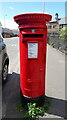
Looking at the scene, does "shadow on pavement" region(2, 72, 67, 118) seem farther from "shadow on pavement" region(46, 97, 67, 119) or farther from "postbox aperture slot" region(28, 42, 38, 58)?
"postbox aperture slot" region(28, 42, 38, 58)

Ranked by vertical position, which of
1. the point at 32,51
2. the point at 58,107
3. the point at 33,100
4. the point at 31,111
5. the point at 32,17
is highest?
the point at 32,17

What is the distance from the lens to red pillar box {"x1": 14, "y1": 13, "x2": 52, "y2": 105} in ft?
6.77

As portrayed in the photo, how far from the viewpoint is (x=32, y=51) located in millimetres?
2178

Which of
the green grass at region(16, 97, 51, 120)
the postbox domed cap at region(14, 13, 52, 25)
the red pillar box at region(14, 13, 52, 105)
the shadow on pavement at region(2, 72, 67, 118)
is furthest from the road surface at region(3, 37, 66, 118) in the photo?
the postbox domed cap at region(14, 13, 52, 25)

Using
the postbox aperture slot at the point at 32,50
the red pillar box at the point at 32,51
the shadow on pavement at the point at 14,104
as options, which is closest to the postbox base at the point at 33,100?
the red pillar box at the point at 32,51

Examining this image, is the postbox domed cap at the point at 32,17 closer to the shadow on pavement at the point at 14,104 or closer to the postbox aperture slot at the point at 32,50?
the postbox aperture slot at the point at 32,50

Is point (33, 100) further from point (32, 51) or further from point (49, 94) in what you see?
point (32, 51)

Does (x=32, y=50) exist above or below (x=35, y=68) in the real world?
above

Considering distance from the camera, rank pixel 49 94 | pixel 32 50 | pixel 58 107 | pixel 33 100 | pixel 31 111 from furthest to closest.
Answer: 1. pixel 49 94
2. pixel 58 107
3. pixel 33 100
4. pixel 31 111
5. pixel 32 50

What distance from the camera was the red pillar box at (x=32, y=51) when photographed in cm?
206

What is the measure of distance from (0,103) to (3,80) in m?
1.10

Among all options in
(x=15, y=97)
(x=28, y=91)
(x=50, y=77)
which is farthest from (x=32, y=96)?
(x=50, y=77)

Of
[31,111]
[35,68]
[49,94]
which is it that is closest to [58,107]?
[49,94]

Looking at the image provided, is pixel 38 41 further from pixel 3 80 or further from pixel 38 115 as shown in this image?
pixel 3 80
